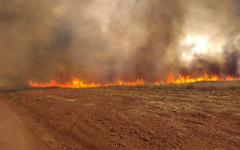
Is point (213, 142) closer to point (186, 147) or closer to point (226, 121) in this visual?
point (186, 147)

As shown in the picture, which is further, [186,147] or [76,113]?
[76,113]

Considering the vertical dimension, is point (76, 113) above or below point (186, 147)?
above

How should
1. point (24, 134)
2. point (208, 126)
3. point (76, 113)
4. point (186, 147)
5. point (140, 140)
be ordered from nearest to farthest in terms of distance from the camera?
point (186, 147) < point (140, 140) < point (24, 134) < point (208, 126) < point (76, 113)

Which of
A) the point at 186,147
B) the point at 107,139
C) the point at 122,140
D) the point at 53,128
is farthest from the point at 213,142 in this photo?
the point at 53,128

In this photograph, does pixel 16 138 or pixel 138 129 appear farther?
pixel 138 129

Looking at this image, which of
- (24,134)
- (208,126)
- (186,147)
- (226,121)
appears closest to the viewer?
(186,147)

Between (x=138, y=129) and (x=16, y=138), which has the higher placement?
(x=16, y=138)

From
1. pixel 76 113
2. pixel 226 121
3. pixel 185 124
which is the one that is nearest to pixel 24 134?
pixel 76 113

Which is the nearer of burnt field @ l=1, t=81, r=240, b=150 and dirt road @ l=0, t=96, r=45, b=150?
dirt road @ l=0, t=96, r=45, b=150

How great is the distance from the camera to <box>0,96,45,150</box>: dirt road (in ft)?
19.2

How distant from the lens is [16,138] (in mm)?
6531

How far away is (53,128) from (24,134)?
123 cm

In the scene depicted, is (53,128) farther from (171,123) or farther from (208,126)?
(208,126)

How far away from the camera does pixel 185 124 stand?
26.0 ft
